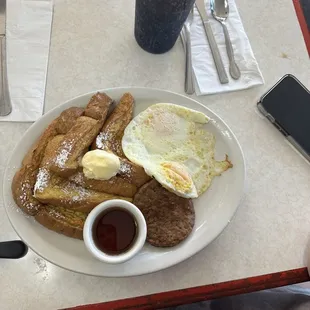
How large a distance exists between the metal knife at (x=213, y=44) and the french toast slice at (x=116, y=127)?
1.10 ft

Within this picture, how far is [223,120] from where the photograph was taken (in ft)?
4.10

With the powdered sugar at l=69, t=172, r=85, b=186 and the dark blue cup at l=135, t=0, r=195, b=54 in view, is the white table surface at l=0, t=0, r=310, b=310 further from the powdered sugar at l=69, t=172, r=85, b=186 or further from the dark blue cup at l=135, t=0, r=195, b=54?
the powdered sugar at l=69, t=172, r=85, b=186

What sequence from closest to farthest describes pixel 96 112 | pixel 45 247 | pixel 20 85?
pixel 45 247
pixel 96 112
pixel 20 85

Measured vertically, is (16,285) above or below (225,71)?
below

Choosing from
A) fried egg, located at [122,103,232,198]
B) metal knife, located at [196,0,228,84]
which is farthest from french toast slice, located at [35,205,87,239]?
metal knife, located at [196,0,228,84]

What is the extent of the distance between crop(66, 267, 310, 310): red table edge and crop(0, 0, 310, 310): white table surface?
2 cm

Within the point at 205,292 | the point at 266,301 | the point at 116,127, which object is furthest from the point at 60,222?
the point at 266,301

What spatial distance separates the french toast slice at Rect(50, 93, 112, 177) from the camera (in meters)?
1.02

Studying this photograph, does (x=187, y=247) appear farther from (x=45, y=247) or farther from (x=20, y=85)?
(x=20, y=85)

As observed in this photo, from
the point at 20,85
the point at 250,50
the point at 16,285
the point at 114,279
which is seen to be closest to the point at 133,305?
the point at 114,279

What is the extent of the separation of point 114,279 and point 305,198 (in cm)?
62

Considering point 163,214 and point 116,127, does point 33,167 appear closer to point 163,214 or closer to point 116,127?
point 116,127

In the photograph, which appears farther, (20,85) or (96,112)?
(20,85)

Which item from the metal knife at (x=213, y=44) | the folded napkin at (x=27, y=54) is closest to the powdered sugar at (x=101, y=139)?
the folded napkin at (x=27, y=54)
